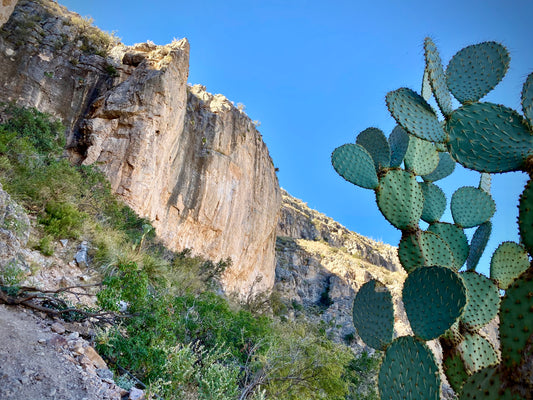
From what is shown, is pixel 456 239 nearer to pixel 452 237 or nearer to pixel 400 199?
pixel 452 237

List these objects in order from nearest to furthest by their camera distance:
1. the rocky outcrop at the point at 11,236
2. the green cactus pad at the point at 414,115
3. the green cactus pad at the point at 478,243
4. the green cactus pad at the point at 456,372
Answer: the green cactus pad at the point at 456,372 < the green cactus pad at the point at 414,115 < the green cactus pad at the point at 478,243 < the rocky outcrop at the point at 11,236

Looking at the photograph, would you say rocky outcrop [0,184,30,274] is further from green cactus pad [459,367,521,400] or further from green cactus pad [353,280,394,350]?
green cactus pad [459,367,521,400]

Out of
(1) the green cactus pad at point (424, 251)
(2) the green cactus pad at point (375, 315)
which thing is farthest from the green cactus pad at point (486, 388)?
(1) the green cactus pad at point (424, 251)

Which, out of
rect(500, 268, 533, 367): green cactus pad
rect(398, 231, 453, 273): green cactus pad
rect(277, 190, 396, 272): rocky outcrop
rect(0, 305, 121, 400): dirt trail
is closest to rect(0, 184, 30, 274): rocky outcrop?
rect(0, 305, 121, 400): dirt trail

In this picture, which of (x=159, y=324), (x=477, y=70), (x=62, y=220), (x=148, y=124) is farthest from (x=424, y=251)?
(x=148, y=124)

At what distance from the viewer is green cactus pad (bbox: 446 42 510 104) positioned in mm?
2832

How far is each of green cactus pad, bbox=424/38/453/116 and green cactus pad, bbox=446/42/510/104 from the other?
0.06 metres

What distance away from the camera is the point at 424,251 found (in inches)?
107

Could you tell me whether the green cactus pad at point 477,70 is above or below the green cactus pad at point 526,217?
above

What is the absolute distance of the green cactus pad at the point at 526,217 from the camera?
1.75m

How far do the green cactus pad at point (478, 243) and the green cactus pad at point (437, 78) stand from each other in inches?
44.5

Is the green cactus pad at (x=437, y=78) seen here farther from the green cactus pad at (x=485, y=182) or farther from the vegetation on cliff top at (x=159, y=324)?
the vegetation on cliff top at (x=159, y=324)

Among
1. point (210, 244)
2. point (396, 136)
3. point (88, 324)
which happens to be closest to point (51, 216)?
point (88, 324)

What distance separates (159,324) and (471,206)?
3.90m
